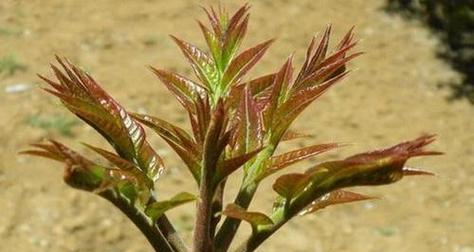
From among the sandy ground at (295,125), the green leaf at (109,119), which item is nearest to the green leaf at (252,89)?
the green leaf at (109,119)

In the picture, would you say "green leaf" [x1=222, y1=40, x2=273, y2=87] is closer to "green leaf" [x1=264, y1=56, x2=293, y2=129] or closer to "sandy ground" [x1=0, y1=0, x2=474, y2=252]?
"green leaf" [x1=264, y1=56, x2=293, y2=129]

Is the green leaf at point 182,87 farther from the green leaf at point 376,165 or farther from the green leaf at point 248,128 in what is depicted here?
the green leaf at point 376,165

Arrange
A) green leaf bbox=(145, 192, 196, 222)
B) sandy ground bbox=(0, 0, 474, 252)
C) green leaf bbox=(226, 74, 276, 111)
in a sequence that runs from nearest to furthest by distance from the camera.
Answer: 1. green leaf bbox=(145, 192, 196, 222)
2. green leaf bbox=(226, 74, 276, 111)
3. sandy ground bbox=(0, 0, 474, 252)

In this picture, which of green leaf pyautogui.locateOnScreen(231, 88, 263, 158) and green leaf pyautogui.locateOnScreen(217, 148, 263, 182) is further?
green leaf pyautogui.locateOnScreen(231, 88, 263, 158)

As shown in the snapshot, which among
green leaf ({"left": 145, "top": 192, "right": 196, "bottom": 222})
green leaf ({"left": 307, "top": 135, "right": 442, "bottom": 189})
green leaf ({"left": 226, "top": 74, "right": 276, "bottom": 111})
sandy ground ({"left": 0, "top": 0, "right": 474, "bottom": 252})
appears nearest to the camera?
green leaf ({"left": 307, "top": 135, "right": 442, "bottom": 189})

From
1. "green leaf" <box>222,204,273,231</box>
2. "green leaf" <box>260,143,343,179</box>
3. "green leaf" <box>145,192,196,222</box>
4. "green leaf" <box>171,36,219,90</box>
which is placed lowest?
"green leaf" <box>222,204,273,231</box>

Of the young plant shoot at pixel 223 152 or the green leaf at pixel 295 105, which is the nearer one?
the young plant shoot at pixel 223 152

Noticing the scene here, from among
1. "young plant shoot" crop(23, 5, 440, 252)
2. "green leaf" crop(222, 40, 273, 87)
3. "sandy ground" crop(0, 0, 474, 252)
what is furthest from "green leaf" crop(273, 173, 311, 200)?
"sandy ground" crop(0, 0, 474, 252)

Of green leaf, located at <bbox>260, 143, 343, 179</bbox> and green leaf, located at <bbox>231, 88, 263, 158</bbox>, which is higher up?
green leaf, located at <bbox>231, 88, 263, 158</bbox>
